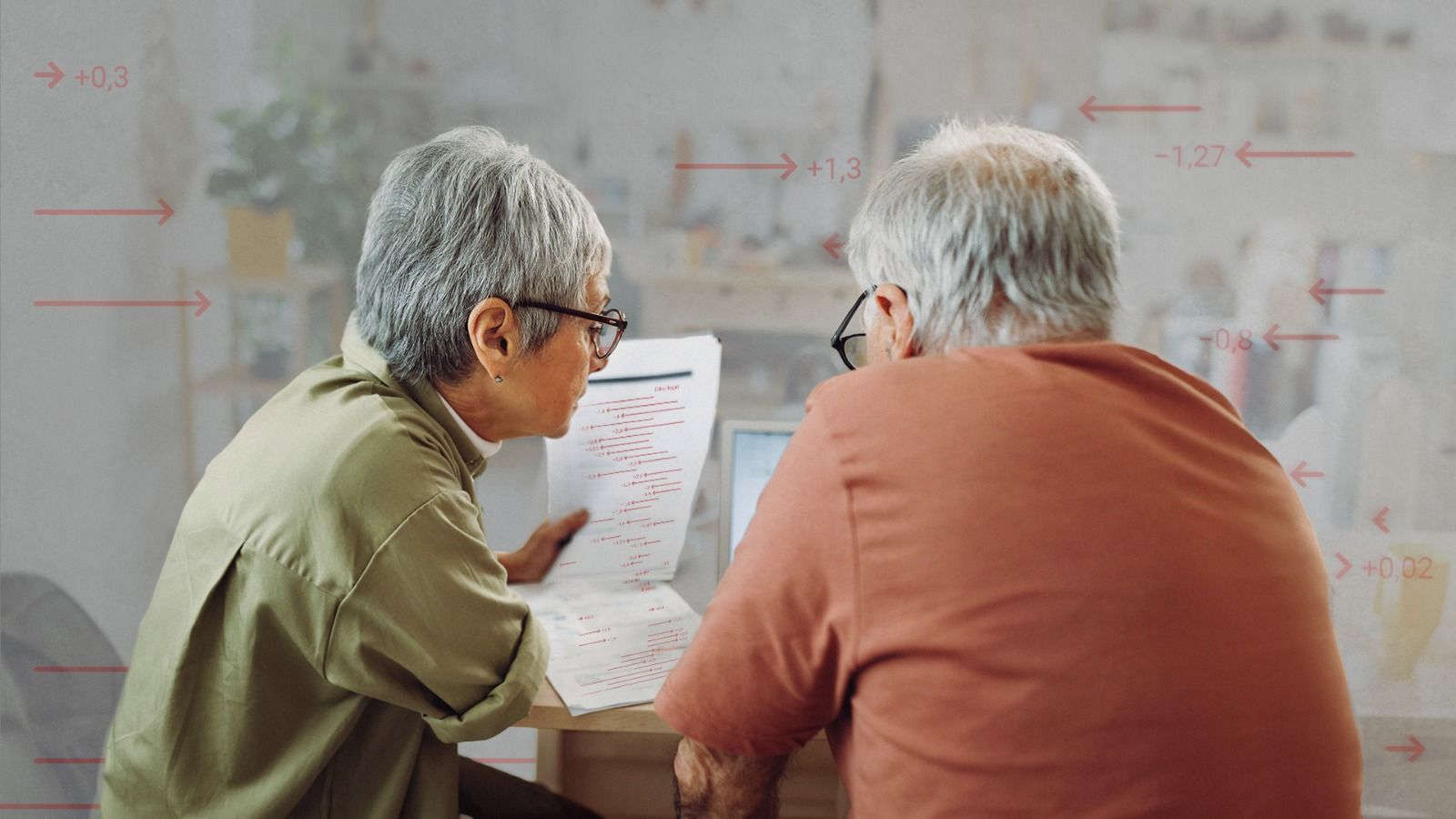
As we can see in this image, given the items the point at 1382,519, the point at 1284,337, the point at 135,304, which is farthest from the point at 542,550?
the point at 1382,519

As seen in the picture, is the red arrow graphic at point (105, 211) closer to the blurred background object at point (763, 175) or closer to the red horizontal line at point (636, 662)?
the blurred background object at point (763, 175)

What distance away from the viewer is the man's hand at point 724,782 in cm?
102

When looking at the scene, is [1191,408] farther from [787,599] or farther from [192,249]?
[192,249]

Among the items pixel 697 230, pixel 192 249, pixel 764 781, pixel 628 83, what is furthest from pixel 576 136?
pixel 764 781

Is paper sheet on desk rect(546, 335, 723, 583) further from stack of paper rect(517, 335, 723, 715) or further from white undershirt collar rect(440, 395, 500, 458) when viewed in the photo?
white undershirt collar rect(440, 395, 500, 458)

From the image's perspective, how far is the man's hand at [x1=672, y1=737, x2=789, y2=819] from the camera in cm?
102

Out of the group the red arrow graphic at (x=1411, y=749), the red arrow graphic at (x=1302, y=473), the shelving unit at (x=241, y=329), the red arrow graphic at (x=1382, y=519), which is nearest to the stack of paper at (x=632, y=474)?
the shelving unit at (x=241, y=329)

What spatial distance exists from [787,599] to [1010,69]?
1.17m

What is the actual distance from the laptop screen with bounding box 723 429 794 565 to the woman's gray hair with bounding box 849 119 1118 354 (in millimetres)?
578

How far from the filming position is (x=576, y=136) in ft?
5.86

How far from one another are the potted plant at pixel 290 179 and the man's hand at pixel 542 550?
642 mm

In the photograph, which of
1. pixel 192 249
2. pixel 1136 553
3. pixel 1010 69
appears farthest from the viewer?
pixel 192 249

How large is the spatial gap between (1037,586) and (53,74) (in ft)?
5.79

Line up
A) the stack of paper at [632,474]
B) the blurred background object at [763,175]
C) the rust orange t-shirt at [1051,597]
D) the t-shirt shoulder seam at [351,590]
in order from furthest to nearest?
the blurred background object at [763,175] < the stack of paper at [632,474] < the t-shirt shoulder seam at [351,590] < the rust orange t-shirt at [1051,597]
